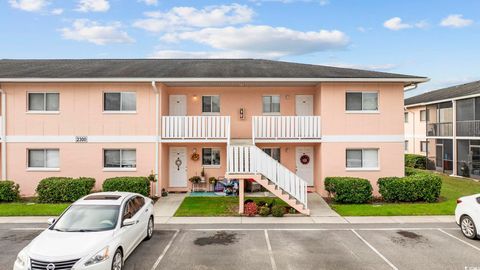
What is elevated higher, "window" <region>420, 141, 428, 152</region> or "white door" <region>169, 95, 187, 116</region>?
"white door" <region>169, 95, 187, 116</region>

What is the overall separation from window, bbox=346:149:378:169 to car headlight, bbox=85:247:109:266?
43.6ft

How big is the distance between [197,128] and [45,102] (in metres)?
7.92

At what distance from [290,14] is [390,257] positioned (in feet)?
63.3

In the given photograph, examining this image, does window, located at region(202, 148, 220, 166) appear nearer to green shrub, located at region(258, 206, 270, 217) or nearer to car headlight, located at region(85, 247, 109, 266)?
green shrub, located at region(258, 206, 270, 217)

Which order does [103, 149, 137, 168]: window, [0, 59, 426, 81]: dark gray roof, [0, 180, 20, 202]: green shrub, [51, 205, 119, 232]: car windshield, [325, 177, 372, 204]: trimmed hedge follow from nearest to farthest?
[51, 205, 119, 232]: car windshield < [325, 177, 372, 204]: trimmed hedge < [0, 180, 20, 202]: green shrub < [0, 59, 426, 81]: dark gray roof < [103, 149, 137, 168]: window

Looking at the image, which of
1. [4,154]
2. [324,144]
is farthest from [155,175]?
[324,144]

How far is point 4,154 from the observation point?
16.8m

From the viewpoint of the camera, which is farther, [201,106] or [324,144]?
[201,106]

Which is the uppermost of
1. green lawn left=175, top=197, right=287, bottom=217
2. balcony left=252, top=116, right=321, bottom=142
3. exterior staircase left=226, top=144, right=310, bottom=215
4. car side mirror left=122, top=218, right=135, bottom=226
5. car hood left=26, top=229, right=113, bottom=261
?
balcony left=252, top=116, right=321, bottom=142

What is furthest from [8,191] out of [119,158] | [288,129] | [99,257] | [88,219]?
[288,129]

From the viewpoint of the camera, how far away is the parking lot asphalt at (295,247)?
332 inches

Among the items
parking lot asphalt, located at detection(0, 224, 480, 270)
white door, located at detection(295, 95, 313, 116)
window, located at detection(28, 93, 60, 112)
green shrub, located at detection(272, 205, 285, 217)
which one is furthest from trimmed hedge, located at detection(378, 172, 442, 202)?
window, located at detection(28, 93, 60, 112)

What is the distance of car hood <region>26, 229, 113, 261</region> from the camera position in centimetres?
674

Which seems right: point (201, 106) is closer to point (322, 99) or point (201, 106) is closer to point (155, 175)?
point (155, 175)
